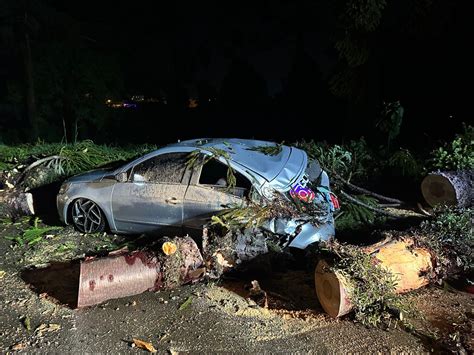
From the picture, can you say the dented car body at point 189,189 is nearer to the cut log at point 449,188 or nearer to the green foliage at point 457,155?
the cut log at point 449,188

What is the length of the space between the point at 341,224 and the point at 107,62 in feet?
50.5

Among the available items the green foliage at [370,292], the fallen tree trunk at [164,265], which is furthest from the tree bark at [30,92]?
the green foliage at [370,292]

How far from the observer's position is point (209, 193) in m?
5.08

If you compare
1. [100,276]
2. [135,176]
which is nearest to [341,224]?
[135,176]

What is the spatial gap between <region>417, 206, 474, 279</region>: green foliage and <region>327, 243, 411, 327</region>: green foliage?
886 mm

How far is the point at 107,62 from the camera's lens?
18.5m

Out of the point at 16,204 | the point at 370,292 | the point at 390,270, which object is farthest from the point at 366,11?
the point at 16,204

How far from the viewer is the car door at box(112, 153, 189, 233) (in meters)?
5.30

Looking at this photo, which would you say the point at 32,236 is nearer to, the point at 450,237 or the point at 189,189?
the point at 189,189

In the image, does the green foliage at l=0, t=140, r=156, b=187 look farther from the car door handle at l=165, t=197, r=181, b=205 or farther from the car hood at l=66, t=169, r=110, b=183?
the car door handle at l=165, t=197, r=181, b=205

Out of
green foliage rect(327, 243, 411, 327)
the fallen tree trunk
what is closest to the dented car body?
the fallen tree trunk

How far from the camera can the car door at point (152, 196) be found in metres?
5.30

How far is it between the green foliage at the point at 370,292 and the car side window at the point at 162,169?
2.40m

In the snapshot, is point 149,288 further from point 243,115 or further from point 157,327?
point 243,115
